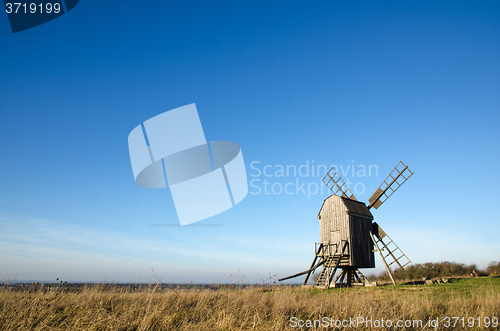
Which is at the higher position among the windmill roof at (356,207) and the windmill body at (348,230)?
the windmill roof at (356,207)

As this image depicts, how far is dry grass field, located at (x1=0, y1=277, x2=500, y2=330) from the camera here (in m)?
6.34

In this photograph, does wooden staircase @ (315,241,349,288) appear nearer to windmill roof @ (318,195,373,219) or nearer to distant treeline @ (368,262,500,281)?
windmill roof @ (318,195,373,219)

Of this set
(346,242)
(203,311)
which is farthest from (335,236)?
(203,311)

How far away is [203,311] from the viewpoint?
7.55 metres

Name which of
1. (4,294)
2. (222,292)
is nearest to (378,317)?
(222,292)

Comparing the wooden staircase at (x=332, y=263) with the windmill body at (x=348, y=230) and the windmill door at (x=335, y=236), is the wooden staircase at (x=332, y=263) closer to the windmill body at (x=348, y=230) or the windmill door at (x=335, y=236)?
the windmill body at (x=348, y=230)

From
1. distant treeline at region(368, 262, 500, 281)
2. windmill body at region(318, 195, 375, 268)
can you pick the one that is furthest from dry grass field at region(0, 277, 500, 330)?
distant treeline at region(368, 262, 500, 281)

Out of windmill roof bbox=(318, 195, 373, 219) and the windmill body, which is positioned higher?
windmill roof bbox=(318, 195, 373, 219)

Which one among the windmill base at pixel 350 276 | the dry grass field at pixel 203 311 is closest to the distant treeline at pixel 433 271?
the windmill base at pixel 350 276

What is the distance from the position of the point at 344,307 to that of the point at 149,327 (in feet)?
16.5

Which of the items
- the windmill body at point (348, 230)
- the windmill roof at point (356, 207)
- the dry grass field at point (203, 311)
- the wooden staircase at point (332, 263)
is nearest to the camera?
the dry grass field at point (203, 311)

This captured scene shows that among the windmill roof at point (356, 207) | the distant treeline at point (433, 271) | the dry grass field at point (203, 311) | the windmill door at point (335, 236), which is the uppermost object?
the windmill roof at point (356, 207)

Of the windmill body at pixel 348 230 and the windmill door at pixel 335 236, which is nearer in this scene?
the windmill body at pixel 348 230

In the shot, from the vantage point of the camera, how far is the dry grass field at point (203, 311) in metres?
6.34
